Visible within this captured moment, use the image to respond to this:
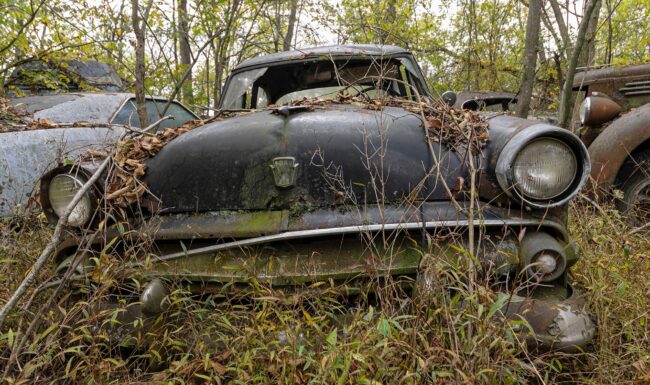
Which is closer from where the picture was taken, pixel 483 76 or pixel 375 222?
pixel 375 222

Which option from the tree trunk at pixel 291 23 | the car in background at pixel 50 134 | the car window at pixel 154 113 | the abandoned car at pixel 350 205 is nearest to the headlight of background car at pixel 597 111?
the abandoned car at pixel 350 205

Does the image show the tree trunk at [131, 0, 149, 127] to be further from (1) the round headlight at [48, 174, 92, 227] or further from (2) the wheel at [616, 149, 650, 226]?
(2) the wheel at [616, 149, 650, 226]

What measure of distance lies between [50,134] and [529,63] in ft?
17.2

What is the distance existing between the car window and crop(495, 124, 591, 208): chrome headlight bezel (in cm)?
315

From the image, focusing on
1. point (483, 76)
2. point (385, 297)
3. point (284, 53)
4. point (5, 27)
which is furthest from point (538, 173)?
point (483, 76)

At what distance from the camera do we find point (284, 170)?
6.15 ft

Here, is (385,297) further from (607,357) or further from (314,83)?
(314,83)

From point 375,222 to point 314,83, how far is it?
178 centimetres

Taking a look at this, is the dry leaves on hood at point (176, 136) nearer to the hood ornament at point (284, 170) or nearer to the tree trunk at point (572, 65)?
the hood ornament at point (284, 170)

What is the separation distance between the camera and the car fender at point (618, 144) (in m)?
3.40

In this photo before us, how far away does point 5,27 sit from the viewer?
5.24 m

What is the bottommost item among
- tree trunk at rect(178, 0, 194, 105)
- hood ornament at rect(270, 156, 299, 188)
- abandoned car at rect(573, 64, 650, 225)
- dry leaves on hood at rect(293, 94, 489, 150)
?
abandoned car at rect(573, 64, 650, 225)

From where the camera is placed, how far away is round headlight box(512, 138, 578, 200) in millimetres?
1750

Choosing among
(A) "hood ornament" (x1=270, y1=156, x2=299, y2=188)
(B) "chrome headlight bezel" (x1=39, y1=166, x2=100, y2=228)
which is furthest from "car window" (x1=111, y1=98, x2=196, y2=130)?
(A) "hood ornament" (x1=270, y1=156, x2=299, y2=188)
